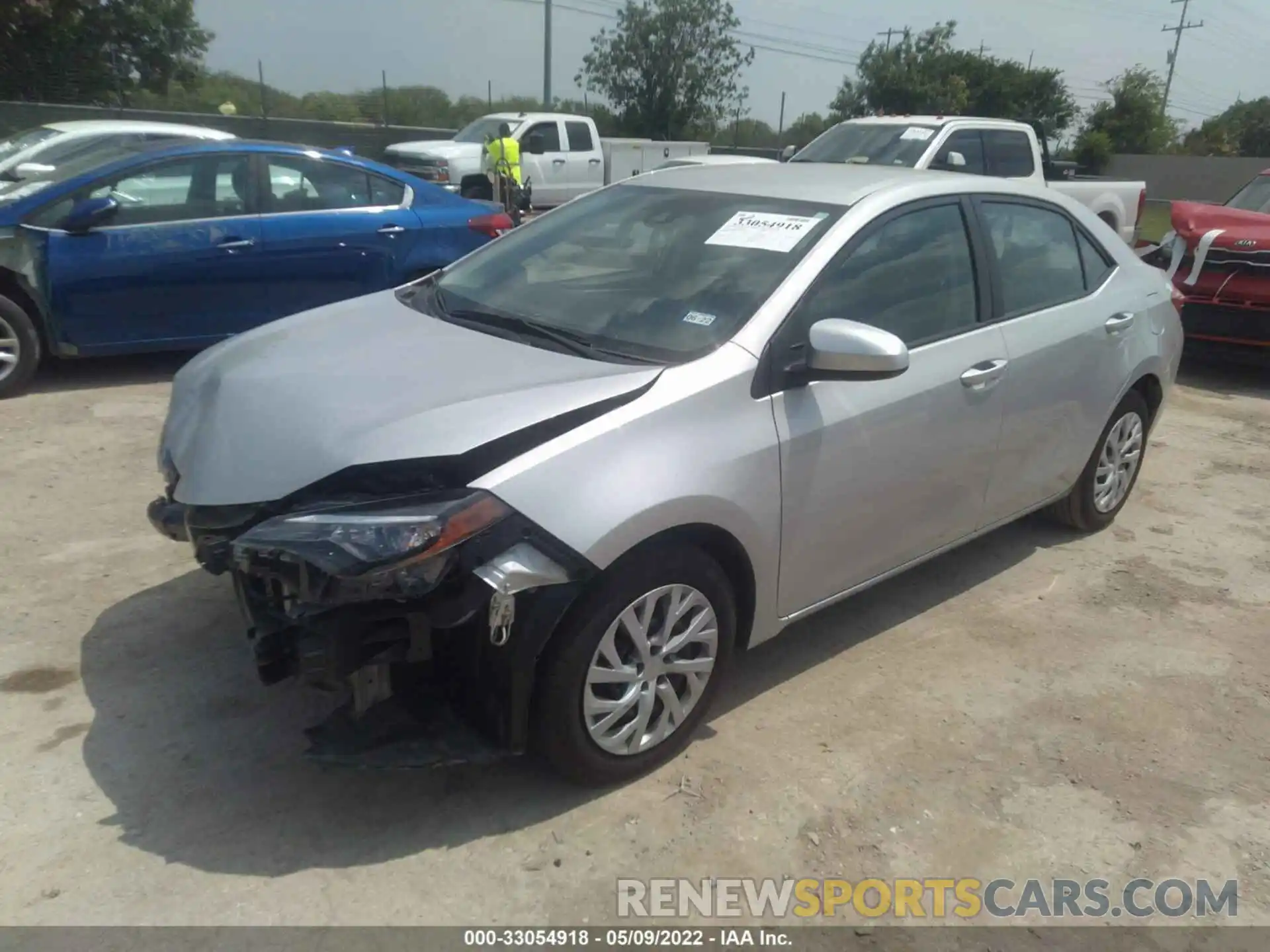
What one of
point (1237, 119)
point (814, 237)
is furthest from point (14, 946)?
point (1237, 119)

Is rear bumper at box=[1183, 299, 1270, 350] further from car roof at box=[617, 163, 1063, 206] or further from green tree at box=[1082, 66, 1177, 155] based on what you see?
green tree at box=[1082, 66, 1177, 155]

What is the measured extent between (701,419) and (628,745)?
95cm

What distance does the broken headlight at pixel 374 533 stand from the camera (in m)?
2.44

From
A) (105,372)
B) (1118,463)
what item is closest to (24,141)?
(105,372)

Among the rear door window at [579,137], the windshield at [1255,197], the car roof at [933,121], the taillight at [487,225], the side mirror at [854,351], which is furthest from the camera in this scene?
the rear door window at [579,137]

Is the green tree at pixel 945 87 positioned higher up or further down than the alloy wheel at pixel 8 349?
higher up

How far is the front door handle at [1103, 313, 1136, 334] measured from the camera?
178 inches

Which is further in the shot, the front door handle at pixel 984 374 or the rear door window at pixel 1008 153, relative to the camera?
the rear door window at pixel 1008 153

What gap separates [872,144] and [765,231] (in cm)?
810

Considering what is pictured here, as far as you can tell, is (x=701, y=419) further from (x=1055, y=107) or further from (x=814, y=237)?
(x=1055, y=107)

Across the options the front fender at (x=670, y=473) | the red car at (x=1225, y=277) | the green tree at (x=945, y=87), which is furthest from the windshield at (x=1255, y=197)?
the green tree at (x=945, y=87)

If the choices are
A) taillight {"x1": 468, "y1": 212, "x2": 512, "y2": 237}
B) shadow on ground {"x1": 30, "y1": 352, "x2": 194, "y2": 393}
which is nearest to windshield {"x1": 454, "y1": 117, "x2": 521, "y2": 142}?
taillight {"x1": 468, "y1": 212, "x2": 512, "y2": 237}

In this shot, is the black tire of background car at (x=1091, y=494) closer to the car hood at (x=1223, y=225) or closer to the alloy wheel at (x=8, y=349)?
the car hood at (x=1223, y=225)

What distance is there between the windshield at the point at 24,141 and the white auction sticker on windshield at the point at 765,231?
8339mm
